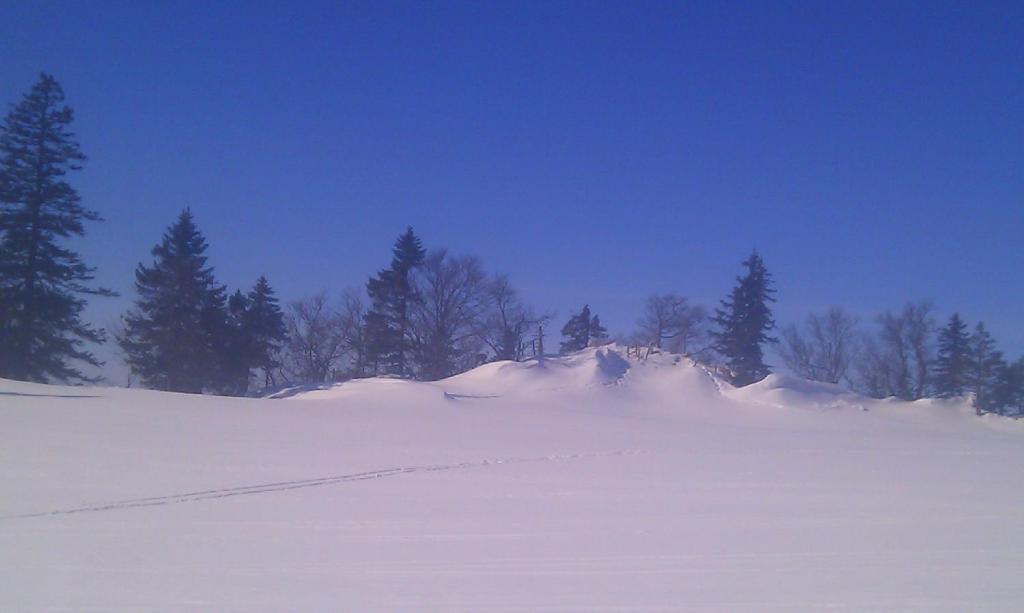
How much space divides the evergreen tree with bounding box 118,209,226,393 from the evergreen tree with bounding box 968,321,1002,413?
36.5 m

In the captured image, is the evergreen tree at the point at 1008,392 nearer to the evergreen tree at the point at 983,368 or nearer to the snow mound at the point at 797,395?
the evergreen tree at the point at 983,368

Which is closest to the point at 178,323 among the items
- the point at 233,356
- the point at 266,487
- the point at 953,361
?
the point at 233,356

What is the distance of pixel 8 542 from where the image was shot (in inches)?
311

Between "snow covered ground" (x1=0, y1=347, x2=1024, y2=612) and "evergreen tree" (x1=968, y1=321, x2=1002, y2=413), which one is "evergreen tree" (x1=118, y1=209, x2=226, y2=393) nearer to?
"snow covered ground" (x1=0, y1=347, x2=1024, y2=612)

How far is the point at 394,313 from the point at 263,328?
8092 mm

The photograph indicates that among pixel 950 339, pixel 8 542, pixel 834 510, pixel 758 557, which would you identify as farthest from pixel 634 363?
pixel 8 542

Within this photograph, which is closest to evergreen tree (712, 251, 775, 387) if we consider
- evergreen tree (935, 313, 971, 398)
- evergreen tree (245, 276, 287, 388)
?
evergreen tree (935, 313, 971, 398)

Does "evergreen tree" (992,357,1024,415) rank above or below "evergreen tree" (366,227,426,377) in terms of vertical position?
below

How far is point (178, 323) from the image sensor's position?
114 feet

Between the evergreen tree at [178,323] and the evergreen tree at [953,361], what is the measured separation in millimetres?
35313

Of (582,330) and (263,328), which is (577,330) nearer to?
(582,330)

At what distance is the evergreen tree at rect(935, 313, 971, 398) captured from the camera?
36.4 meters

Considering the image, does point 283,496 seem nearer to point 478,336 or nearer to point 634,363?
point 634,363

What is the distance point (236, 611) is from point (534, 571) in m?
2.74
